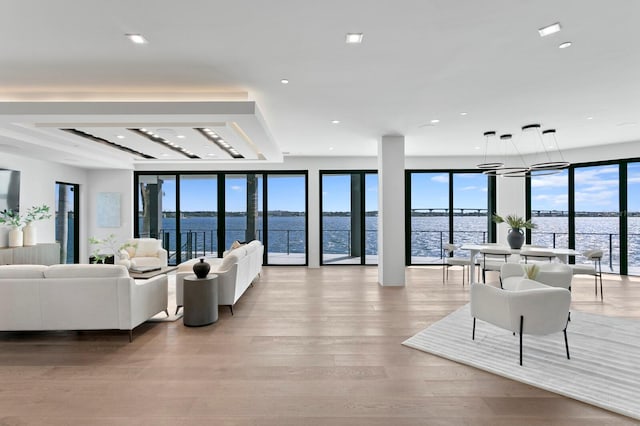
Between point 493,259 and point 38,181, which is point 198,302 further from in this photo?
point 38,181

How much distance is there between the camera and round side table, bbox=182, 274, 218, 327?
4215 mm

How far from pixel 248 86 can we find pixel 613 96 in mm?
4651

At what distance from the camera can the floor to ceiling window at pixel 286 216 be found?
9.06 meters

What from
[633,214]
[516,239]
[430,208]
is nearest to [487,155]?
[430,208]

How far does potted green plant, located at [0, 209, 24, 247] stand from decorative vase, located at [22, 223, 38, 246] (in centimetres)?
8

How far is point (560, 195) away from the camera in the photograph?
829 centimetres

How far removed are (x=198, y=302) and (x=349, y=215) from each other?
5.53 m

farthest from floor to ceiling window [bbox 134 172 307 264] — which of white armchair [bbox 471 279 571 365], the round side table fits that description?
white armchair [bbox 471 279 571 365]

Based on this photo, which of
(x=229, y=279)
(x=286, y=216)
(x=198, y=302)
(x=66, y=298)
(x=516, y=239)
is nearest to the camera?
(x=66, y=298)

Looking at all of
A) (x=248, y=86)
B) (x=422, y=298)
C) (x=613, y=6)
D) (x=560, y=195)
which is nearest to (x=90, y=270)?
(x=248, y=86)

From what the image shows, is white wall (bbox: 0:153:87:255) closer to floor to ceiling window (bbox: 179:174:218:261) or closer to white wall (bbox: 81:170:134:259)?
white wall (bbox: 81:170:134:259)

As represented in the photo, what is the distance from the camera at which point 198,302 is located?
423cm

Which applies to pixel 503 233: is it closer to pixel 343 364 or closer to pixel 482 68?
pixel 482 68

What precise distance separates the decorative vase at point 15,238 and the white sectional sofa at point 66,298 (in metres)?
3.03
